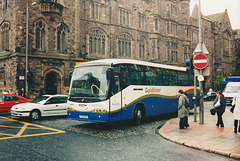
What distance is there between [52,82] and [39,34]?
17.5 feet

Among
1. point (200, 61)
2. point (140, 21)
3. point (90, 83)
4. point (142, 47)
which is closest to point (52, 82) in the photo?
point (142, 47)

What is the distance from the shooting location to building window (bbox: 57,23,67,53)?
26172 millimetres

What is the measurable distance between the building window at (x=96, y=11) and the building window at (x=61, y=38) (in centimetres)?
468

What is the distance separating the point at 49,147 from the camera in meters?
7.25

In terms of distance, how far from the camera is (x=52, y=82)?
26.0 m

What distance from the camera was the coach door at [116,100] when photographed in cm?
1041

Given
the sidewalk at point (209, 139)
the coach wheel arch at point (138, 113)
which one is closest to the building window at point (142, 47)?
the coach wheel arch at point (138, 113)

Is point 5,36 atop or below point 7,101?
atop

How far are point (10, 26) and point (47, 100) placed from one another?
46.5 feet

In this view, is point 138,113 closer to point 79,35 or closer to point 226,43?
point 79,35

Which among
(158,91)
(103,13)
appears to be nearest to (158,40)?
(103,13)

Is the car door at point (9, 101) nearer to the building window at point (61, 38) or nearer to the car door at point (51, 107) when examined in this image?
the car door at point (51, 107)

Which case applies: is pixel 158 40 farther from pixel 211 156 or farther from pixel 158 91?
pixel 211 156

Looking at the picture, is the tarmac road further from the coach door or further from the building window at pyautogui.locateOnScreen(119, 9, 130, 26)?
the building window at pyautogui.locateOnScreen(119, 9, 130, 26)
